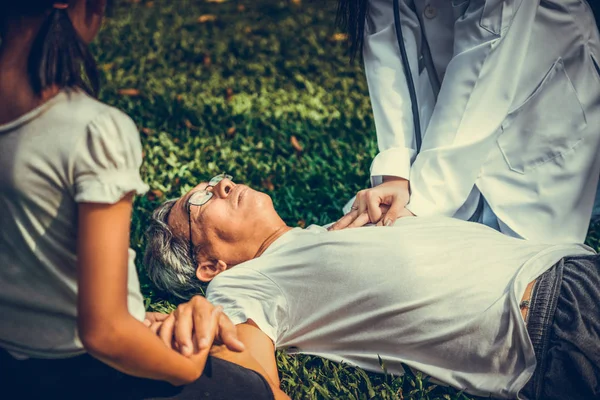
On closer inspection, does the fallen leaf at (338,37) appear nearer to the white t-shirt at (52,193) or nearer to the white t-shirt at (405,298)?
the white t-shirt at (405,298)

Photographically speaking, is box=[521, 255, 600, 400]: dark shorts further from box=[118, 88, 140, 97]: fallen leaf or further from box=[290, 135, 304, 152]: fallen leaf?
box=[118, 88, 140, 97]: fallen leaf

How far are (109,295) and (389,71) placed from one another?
2.20 m

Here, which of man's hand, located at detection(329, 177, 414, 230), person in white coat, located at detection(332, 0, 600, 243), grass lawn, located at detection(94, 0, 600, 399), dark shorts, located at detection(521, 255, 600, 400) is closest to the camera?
dark shorts, located at detection(521, 255, 600, 400)

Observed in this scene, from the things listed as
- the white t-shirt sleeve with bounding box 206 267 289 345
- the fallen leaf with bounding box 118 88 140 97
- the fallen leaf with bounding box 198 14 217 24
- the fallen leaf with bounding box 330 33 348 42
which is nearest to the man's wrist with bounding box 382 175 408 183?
the white t-shirt sleeve with bounding box 206 267 289 345

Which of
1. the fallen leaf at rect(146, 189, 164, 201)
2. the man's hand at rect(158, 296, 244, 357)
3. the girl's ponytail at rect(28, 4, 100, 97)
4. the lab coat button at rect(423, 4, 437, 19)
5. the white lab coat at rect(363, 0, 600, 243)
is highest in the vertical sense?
the lab coat button at rect(423, 4, 437, 19)

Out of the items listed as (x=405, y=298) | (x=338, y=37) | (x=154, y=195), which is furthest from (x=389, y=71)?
(x=338, y=37)

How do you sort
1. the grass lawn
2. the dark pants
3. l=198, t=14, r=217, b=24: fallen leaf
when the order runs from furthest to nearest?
1. l=198, t=14, r=217, b=24: fallen leaf
2. the grass lawn
3. the dark pants

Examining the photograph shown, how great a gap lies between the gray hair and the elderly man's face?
5cm

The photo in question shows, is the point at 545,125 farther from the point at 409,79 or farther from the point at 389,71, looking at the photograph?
the point at 389,71

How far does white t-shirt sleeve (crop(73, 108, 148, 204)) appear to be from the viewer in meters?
1.65

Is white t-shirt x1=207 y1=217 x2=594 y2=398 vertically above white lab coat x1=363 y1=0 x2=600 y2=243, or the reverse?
white lab coat x1=363 y1=0 x2=600 y2=243

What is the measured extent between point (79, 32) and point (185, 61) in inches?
194

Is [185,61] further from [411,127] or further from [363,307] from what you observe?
[363,307]

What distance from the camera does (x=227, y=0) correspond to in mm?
8086
